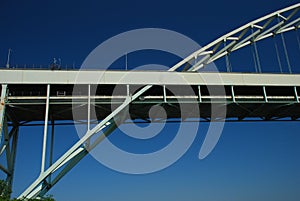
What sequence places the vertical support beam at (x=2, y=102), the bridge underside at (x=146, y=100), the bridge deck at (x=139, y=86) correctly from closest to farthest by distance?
the vertical support beam at (x=2, y=102) < the bridge deck at (x=139, y=86) < the bridge underside at (x=146, y=100)

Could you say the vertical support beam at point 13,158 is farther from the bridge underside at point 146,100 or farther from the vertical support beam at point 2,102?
the vertical support beam at point 2,102

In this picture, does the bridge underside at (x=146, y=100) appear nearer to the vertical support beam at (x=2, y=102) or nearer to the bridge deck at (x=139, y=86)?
the bridge deck at (x=139, y=86)

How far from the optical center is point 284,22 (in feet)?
113

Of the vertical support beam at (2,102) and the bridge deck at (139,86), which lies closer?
the vertical support beam at (2,102)

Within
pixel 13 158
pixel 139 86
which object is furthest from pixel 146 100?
pixel 13 158

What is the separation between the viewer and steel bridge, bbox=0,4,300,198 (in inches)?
847

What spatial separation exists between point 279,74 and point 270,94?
131 inches

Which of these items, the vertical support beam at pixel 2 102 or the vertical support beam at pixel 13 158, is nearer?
the vertical support beam at pixel 2 102

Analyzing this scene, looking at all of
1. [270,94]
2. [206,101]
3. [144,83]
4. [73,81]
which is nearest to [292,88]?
[270,94]

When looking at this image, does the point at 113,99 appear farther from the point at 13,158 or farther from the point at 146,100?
the point at 13,158

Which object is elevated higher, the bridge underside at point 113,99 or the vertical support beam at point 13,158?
the bridge underside at point 113,99

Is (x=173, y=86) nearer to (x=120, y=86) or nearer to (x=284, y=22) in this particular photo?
(x=120, y=86)

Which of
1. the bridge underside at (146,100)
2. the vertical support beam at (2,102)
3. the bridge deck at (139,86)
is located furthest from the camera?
the bridge underside at (146,100)

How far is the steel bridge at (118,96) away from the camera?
2152 centimetres
